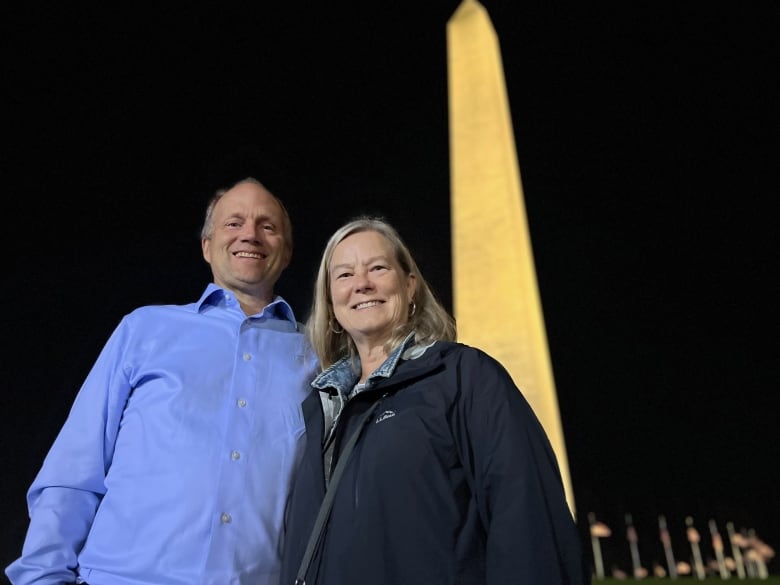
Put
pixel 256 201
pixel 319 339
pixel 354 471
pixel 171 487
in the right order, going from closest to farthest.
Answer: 1. pixel 354 471
2. pixel 171 487
3. pixel 319 339
4. pixel 256 201

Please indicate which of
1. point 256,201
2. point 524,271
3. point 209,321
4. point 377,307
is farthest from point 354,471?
point 524,271

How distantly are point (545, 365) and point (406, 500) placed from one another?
41.1 feet

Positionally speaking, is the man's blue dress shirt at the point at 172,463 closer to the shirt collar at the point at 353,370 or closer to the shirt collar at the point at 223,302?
the shirt collar at the point at 223,302

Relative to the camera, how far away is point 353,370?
Result: 3619mm

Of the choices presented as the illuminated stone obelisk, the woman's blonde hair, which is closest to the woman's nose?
the woman's blonde hair

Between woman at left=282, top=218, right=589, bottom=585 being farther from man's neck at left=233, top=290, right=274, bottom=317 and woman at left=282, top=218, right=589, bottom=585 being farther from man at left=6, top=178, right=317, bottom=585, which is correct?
man's neck at left=233, top=290, right=274, bottom=317

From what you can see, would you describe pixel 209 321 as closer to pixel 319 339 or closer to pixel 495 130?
pixel 319 339

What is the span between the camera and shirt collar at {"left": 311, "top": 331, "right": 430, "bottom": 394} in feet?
10.5

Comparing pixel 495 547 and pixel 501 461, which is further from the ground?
pixel 501 461

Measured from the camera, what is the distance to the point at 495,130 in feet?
51.1

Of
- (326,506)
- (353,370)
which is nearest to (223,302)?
(353,370)

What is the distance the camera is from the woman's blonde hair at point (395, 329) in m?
3.53

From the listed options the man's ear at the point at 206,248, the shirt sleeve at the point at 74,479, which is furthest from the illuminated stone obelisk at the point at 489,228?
the shirt sleeve at the point at 74,479

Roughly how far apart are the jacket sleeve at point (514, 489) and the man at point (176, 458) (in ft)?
3.09
